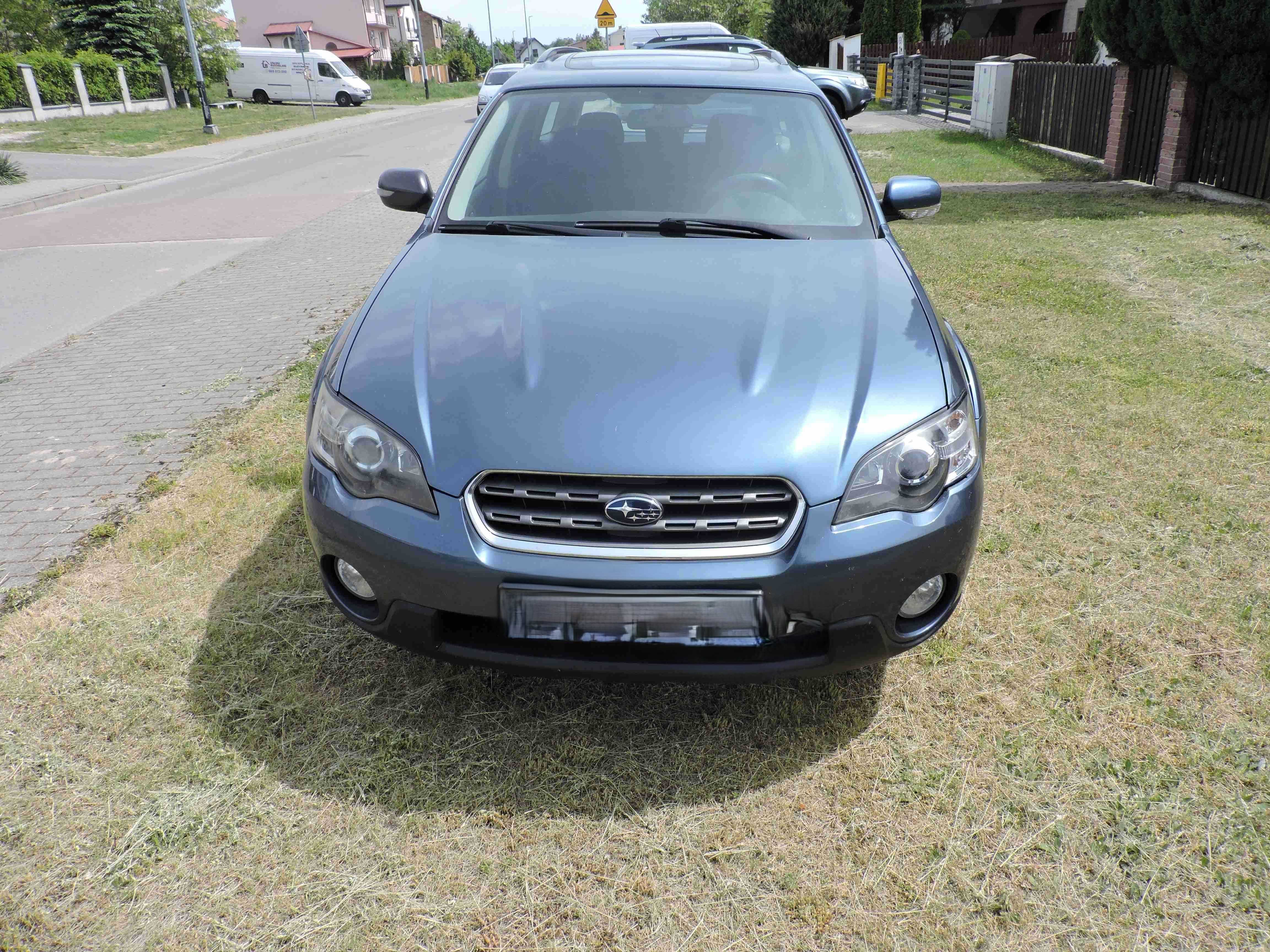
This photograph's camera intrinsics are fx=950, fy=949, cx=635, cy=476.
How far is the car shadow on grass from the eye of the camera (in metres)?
2.43

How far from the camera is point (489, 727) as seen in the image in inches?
104

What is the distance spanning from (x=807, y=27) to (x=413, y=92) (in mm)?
22241

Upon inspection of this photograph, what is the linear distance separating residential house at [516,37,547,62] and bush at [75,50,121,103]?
13773mm

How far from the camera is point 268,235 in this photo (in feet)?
34.5

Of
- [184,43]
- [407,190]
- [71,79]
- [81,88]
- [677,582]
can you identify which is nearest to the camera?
[677,582]

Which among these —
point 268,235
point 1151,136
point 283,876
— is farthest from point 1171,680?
point 1151,136

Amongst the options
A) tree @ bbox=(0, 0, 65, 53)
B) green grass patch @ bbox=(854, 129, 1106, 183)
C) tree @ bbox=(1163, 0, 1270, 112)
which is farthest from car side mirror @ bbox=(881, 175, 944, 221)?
tree @ bbox=(0, 0, 65, 53)

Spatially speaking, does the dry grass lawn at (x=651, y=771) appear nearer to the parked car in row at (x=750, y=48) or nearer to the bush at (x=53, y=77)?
the parked car in row at (x=750, y=48)

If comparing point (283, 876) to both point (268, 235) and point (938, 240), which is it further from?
point (268, 235)

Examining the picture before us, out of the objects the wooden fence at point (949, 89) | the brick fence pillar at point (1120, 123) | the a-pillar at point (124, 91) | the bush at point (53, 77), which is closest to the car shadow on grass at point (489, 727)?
the brick fence pillar at point (1120, 123)

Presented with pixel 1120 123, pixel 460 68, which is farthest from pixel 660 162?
pixel 460 68

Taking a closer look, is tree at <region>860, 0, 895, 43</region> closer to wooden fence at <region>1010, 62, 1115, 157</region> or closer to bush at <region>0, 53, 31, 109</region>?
wooden fence at <region>1010, 62, 1115, 157</region>

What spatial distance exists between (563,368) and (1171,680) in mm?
1998

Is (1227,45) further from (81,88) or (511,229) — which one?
(81,88)
